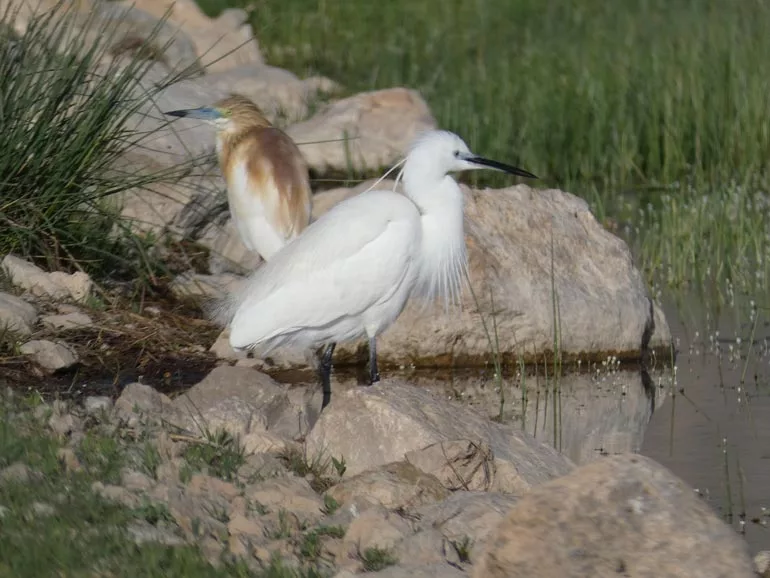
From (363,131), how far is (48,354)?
201 inches

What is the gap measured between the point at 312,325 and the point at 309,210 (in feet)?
4.36

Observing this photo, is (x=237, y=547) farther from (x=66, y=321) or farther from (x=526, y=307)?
(x=526, y=307)

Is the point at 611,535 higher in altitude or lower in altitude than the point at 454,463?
higher

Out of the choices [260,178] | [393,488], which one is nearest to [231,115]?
[260,178]

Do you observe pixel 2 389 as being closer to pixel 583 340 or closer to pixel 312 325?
pixel 312 325

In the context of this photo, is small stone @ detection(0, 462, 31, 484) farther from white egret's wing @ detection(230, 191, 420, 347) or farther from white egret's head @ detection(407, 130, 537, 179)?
white egret's head @ detection(407, 130, 537, 179)

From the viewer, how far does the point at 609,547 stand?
3.81 metres

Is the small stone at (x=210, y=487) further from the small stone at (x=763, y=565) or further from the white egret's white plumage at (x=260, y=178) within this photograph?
the white egret's white plumage at (x=260, y=178)

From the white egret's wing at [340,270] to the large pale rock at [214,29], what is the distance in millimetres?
7758

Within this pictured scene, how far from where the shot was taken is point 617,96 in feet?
39.8

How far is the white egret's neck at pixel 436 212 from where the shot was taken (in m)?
6.74

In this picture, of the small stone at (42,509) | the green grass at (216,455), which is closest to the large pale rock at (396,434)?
the green grass at (216,455)

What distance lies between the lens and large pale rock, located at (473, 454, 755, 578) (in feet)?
12.5

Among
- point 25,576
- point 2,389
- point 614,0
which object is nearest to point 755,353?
point 2,389
